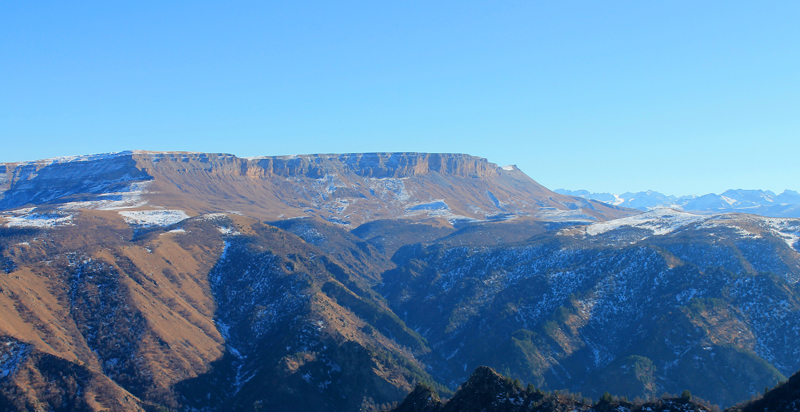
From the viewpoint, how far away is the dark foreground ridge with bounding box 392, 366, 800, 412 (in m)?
108

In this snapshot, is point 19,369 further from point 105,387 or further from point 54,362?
point 105,387

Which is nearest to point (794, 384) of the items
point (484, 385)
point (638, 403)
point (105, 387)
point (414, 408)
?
point (638, 403)

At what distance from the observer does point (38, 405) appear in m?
185

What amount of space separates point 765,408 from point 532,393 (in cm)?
4829

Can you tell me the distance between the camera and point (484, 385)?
444 ft

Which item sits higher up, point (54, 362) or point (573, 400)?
point (573, 400)

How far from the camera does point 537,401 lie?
126688 millimetres

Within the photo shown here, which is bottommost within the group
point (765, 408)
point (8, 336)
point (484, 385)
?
point (8, 336)

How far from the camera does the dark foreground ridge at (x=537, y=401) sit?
353 ft

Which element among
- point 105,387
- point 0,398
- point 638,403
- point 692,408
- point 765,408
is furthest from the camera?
point 105,387

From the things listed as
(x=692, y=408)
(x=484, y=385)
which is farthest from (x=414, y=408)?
(x=692, y=408)

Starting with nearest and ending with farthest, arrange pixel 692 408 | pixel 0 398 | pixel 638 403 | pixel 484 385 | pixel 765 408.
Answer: pixel 765 408, pixel 692 408, pixel 638 403, pixel 484 385, pixel 0 398

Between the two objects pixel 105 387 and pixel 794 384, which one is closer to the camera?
pixel 794 384

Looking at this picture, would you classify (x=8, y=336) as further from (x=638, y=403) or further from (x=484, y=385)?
(x=638, y=403)
